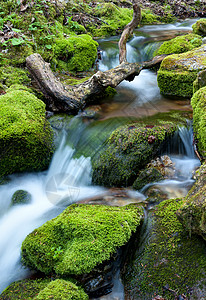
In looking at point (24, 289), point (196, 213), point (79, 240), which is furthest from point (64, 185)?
point (196, 213)

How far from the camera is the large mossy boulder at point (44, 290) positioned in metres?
2.50

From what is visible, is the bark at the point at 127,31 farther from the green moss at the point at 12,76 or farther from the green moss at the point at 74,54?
the green moss at the point at 12,76

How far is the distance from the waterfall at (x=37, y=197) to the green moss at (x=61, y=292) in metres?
0.83

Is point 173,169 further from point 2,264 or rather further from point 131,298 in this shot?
point 2,264

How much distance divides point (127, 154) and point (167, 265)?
236 centimetres

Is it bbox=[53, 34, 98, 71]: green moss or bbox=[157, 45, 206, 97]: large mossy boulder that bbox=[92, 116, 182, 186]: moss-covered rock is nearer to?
bbox=[157, 45, 206, 97]: large mossy boulder

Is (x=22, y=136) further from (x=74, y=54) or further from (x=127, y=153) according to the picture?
(x=74, y=54)

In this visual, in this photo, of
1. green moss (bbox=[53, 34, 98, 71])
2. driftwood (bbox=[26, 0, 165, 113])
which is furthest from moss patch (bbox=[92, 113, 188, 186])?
green moss (bbox=[53, 34, 98, 71])

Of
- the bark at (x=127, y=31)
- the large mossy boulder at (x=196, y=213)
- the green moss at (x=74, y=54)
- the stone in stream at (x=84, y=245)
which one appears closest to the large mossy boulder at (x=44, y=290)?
the stone in stream at (x=84, y=245)

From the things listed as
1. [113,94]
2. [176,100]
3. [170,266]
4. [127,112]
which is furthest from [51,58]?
[170,266]

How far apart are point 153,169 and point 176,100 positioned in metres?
3.22

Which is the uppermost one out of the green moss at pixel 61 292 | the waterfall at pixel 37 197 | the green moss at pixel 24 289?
the green moss at pixel 61 292

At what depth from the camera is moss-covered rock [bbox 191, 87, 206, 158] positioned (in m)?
4.38

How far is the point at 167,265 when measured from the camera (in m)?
2.81
